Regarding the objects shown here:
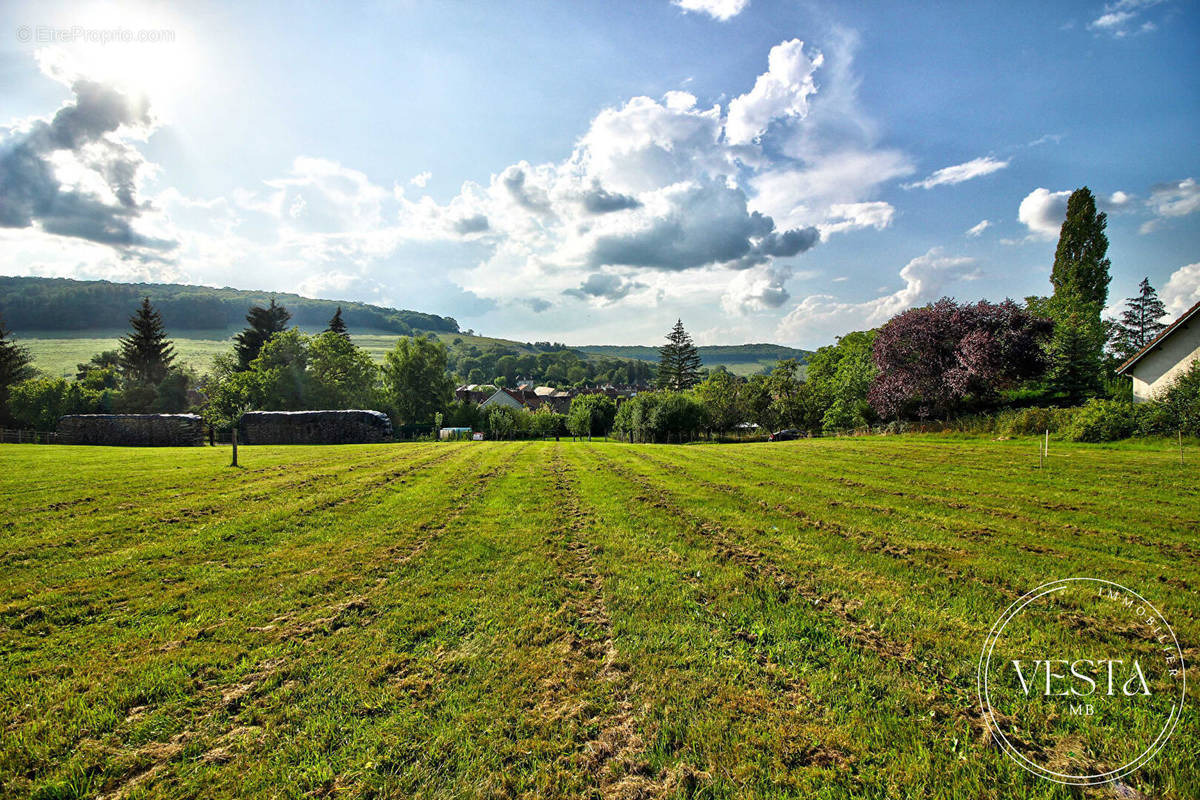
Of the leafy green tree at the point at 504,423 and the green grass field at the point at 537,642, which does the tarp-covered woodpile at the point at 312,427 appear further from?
the green grass field at the point at 537,642

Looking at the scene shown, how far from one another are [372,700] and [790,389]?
66.7m

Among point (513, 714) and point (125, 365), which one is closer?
point (513, 714)

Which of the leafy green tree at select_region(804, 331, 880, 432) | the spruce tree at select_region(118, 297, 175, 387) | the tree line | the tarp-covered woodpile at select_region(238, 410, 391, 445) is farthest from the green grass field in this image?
the spruce tree at select_region(118, 297, 175, 387)

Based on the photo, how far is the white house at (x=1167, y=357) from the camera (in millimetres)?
22531

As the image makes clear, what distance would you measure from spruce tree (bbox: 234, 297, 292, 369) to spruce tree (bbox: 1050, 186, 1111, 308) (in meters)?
90.9

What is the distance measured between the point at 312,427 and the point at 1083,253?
7289 centimetres

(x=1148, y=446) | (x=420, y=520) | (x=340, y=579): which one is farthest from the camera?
(x=1148, y=446)

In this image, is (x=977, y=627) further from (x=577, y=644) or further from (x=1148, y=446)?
(x=1148, y=446)

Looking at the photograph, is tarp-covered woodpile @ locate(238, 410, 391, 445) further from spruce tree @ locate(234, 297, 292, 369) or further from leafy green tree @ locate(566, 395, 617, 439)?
leafy green tree @ locate(566, 395, 617, 439)

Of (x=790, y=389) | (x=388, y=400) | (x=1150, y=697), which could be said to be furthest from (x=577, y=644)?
(x=790, y=389)

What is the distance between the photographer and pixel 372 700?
3525 mm

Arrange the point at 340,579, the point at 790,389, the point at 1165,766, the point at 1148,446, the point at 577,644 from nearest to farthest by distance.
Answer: the point at 1165,766, the point at 577,644, the point at 340,579, the point at 1148,446, the point at 790,389

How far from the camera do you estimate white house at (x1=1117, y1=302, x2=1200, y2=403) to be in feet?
73.9

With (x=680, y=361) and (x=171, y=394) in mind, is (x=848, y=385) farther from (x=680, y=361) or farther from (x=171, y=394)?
(x=171, y=394)
